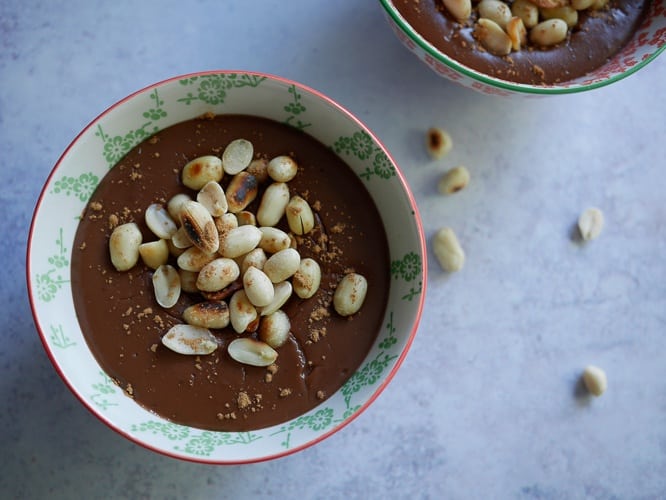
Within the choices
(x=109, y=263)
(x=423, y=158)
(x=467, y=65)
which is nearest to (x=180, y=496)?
(x=109, y=263)

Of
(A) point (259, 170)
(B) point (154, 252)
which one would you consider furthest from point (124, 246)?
(A) point (259, 170)

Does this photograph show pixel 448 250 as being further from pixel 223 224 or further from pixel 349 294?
pixel 223 224

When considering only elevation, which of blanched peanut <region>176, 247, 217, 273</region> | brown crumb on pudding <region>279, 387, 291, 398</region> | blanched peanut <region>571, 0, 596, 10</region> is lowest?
brown crumb on pudding <region>279, 387, 291, 398</region>

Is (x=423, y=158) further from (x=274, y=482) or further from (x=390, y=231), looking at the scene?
(x=274, y=482)

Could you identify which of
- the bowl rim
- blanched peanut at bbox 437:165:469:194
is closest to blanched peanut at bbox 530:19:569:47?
the bowl rim

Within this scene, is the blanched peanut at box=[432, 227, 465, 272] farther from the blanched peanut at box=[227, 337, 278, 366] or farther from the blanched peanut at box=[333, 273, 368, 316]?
the blanched peanut at box=[227, 337, 278, 366]

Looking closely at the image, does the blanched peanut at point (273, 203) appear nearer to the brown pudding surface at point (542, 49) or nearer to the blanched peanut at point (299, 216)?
the blanched peanut at point (299, 216)
